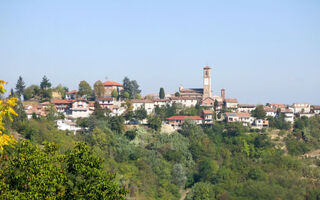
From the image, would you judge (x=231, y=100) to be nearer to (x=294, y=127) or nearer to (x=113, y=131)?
(x=294, y=127)

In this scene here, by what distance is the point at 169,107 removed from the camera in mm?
63562

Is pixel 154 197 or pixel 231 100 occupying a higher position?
pixel 231 100

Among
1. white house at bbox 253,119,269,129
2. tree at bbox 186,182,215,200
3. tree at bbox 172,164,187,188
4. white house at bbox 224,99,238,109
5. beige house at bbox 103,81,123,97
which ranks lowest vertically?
Answer: tree at bbox 186,182,215,200

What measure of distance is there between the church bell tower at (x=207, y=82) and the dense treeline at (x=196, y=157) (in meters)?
12.1

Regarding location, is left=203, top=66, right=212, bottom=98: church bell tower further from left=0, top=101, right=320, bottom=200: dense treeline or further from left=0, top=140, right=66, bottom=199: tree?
left=0, top=140, right=66, bottom=199: tree

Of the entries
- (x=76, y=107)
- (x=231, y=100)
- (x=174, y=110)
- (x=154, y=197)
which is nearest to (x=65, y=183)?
(x=154, y=197)

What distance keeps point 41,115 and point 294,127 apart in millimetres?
37782

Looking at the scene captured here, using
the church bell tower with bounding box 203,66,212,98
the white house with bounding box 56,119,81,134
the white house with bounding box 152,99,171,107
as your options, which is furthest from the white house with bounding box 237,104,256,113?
the white house with bounding box 56,119,81,134

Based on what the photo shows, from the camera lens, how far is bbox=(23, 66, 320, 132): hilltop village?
55.9m

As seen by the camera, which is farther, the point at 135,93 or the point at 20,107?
the point at 135,93

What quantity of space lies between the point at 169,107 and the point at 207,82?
38.6 feet

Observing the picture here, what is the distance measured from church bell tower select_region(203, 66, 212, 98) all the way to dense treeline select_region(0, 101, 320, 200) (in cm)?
1213

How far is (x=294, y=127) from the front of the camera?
198 ft

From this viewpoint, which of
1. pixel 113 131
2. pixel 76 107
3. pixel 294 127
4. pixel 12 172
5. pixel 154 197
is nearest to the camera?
pixel 12 172
